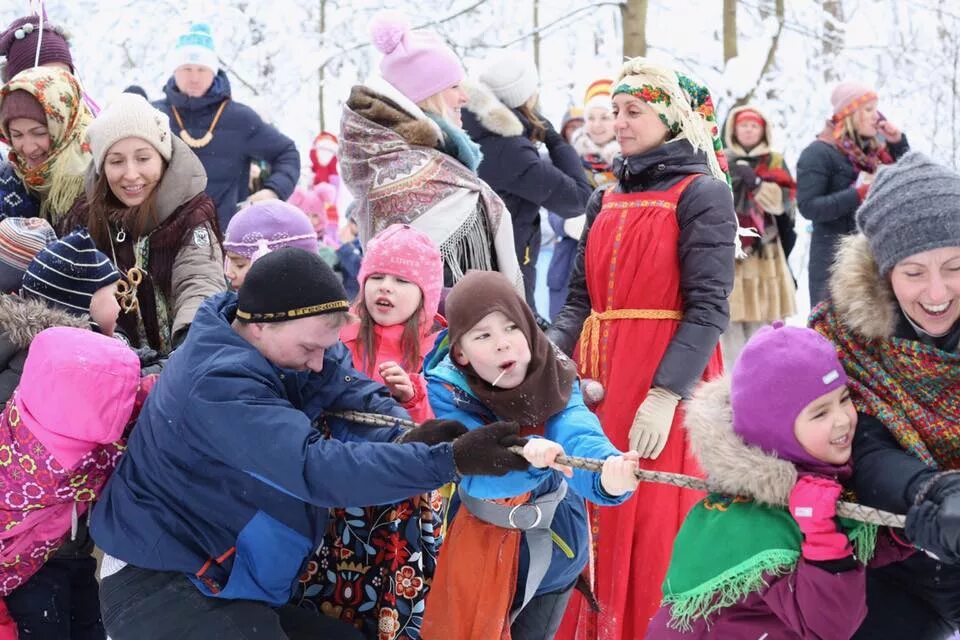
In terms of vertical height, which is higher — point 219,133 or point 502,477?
point 219,133

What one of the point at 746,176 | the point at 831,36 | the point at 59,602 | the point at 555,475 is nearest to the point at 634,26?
the point at 746,176

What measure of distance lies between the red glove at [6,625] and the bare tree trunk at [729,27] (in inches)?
476

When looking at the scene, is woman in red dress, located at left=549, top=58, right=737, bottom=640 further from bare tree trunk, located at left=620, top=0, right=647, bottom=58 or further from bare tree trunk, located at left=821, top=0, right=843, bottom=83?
bare tree trunk, located at left=821, top=0, right=843, bottom=83

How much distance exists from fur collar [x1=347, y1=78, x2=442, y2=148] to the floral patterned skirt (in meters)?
1.66

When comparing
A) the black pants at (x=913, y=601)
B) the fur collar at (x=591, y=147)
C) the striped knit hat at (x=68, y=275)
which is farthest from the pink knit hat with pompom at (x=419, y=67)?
the fur collar at (x=591, y=147)

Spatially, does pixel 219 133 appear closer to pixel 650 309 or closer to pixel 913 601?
pixel 650 309

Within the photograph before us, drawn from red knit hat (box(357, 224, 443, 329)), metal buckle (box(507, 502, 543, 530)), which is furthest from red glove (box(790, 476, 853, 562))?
red knit hat (box(357, 224, 443, 329))

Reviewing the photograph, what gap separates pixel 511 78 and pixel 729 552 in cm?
355

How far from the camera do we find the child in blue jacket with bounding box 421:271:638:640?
2893 millimetres

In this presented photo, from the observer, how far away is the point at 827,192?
711cm

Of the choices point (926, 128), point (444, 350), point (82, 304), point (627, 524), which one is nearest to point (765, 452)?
point (444, 350)

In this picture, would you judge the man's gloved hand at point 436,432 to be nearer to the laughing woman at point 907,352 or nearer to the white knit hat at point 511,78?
the laughing woman at point 907,352

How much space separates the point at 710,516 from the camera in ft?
8.62

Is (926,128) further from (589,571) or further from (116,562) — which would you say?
(116,562)
